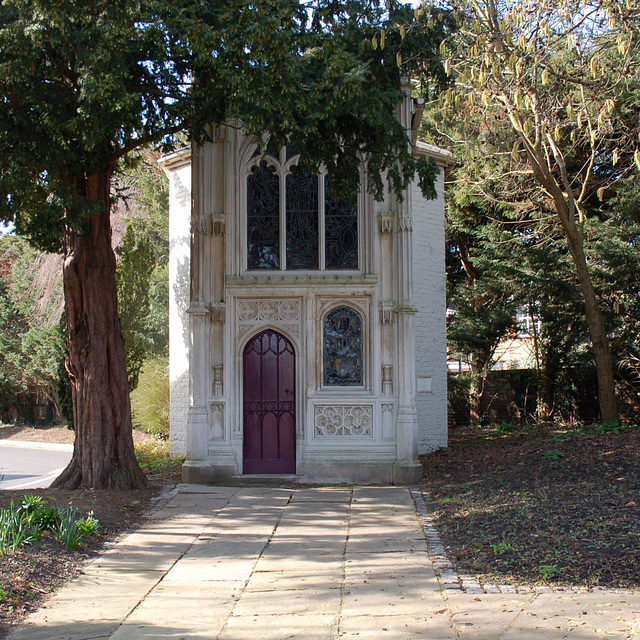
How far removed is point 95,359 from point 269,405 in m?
3.27

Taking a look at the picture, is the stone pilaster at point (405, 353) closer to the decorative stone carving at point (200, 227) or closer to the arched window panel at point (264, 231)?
the arched window panel at point (264, 231)

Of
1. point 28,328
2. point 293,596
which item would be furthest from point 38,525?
point 28,328

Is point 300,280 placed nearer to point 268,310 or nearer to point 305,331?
point 268,310

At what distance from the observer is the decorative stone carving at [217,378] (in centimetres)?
1268

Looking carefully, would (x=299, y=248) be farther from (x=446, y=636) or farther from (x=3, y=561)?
(x=446, y=636)

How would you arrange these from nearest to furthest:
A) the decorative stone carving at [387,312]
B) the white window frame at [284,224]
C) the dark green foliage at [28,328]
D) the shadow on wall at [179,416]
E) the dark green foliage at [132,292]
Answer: the decorative stone carving at [387,312], the white window frame at [284,224], the shadow on wall at [179,416], the dark green foliage at [132,292], the dark green foliage at [28,328]

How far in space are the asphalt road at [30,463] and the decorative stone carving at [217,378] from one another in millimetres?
3720

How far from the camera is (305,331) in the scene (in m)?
12.8

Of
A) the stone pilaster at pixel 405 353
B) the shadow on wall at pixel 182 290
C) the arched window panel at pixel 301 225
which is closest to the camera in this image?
the stone pilaster at pixel 405 353

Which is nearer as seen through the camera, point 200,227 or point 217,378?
point 217,378

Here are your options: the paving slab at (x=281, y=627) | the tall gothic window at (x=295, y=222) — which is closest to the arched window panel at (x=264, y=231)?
the tall gothic window at (x=295, y=222)

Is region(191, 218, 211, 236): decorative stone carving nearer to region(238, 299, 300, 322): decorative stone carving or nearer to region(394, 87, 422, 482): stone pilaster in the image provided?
region(238, 299, 300, 322): decorative stone carving

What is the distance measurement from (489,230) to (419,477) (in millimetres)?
9538

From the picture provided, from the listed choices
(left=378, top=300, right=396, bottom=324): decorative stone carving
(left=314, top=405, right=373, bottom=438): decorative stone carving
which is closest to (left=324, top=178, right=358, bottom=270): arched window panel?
(left=378, top=300, right=396, bottom=324): decorative stone carving
